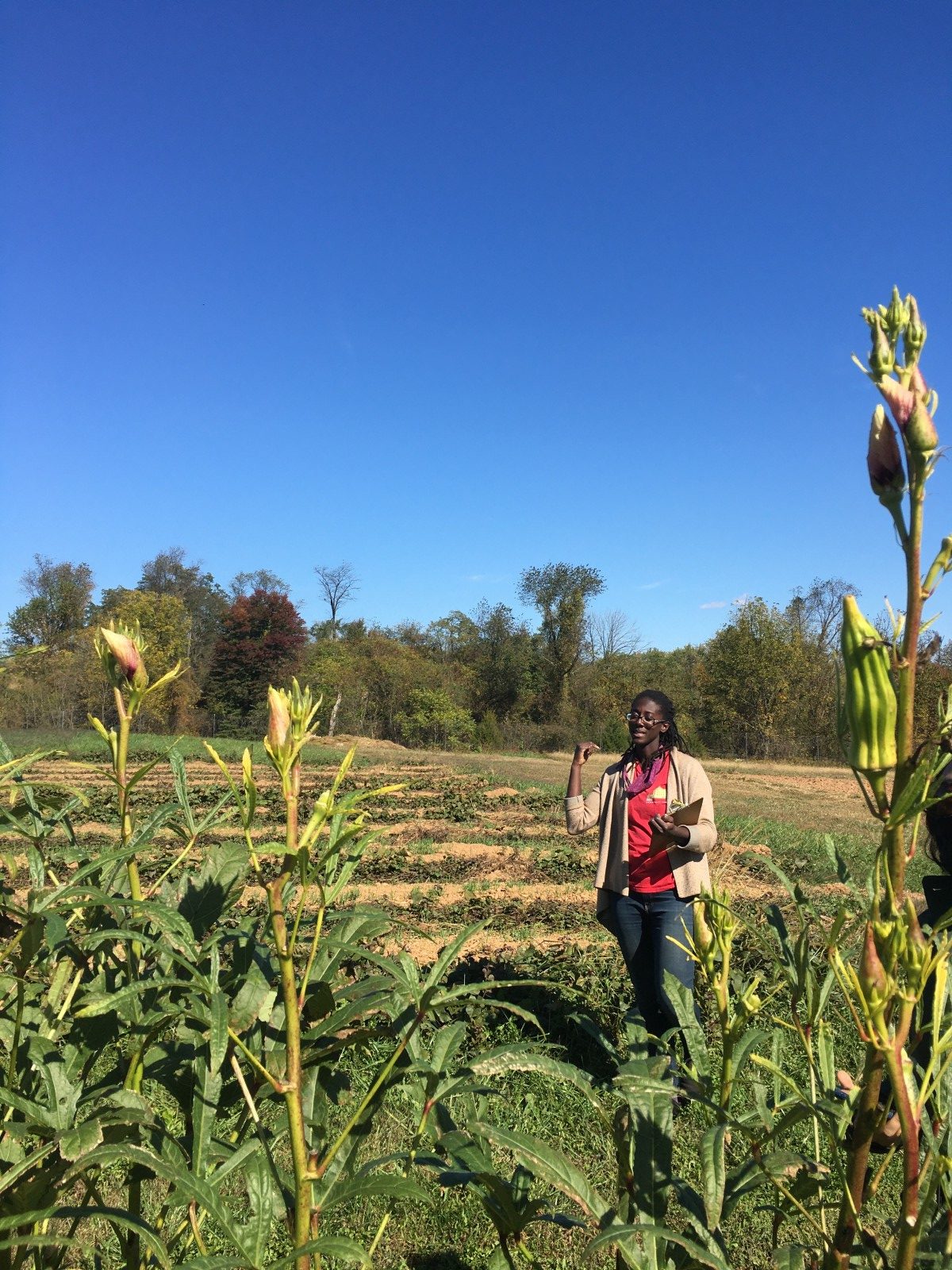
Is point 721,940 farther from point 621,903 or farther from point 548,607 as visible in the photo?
point 548,607

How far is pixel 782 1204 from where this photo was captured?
3.52ft

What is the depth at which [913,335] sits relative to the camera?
696mm

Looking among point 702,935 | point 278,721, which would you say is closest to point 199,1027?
point 278,721

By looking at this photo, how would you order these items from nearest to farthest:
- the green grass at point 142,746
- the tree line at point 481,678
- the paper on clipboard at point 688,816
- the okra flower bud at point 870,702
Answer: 1. the okra flower bud at point 870,702
2. the paper on clipboard at point 688,816
3. the green grass at point 142,746
4. the tree line at point 481,678

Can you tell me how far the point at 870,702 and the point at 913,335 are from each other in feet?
0.99

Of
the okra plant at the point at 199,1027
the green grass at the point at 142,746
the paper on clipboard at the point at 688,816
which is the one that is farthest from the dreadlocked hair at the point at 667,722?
the green grass at the point at 142,746

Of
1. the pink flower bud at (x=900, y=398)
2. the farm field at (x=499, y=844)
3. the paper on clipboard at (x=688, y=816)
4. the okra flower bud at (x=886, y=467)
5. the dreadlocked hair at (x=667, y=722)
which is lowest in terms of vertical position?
the farm field at (x=499, y=844)

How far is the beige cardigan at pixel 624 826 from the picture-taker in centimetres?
364

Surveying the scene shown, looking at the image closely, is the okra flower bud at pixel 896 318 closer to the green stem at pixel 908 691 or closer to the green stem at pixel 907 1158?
the green stem at pixel 908 691

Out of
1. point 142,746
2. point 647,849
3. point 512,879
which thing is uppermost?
point 647,849

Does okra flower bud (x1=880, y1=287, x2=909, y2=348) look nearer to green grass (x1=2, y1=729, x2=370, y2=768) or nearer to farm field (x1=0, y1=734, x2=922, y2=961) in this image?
farm field (x1=0, y1=734, x2=922, y2=961)

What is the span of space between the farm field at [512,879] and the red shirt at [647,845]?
12.0 inches

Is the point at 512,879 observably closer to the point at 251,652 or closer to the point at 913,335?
the point at 913,335

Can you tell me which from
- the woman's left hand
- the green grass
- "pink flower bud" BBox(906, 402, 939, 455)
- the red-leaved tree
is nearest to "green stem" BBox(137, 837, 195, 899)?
"pink flower bud" BBox(906, 402, 939, 455)
